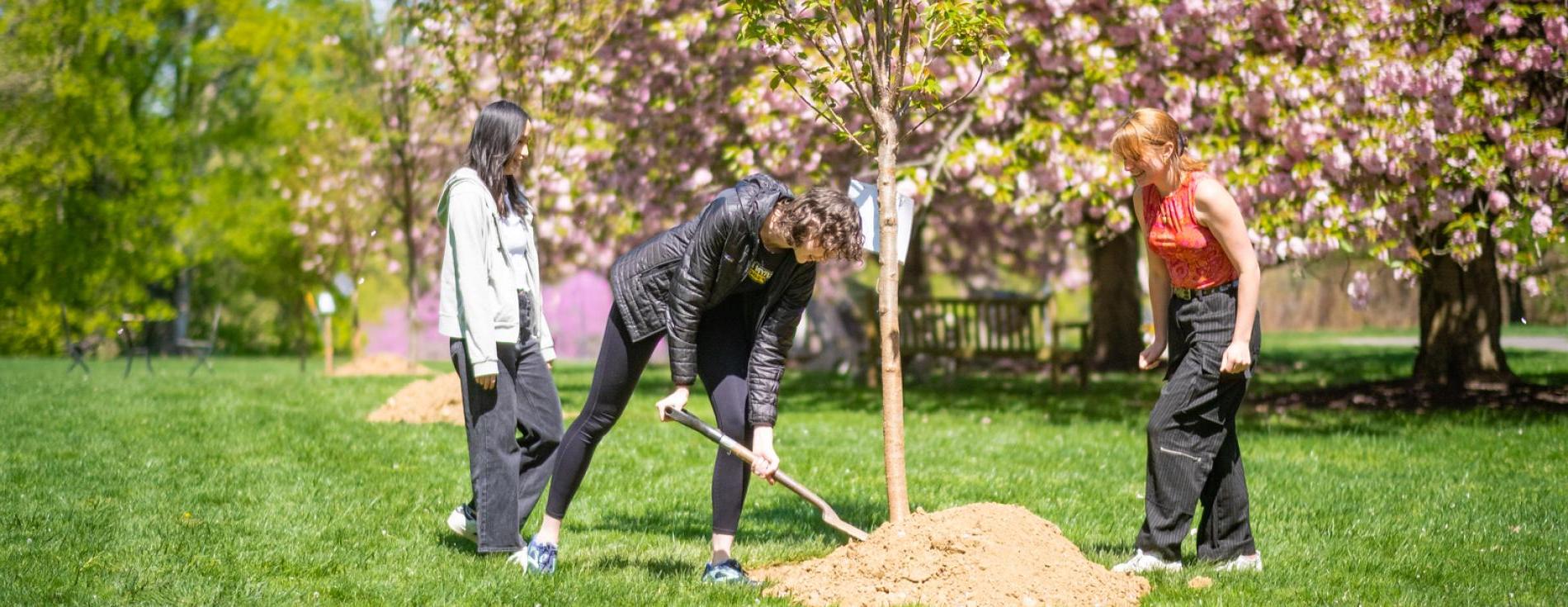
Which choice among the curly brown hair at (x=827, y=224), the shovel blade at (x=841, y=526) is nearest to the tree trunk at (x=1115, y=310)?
the shovel blade at (x=841, y=526)

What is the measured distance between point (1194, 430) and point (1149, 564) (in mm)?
512

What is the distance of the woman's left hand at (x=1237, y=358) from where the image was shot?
4.45 metres

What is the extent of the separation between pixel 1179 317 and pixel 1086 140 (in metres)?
6.03

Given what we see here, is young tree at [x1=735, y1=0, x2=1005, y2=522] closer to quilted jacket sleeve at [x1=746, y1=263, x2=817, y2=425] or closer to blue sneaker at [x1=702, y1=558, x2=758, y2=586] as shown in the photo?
quilted jacket sleeve at [x1=746, y1=263, x2=817, y2=425]

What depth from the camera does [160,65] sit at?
28172mm

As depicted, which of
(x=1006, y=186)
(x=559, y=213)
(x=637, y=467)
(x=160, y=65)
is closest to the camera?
(x=637, y=467)

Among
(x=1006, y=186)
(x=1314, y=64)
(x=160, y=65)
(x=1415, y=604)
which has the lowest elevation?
(x=1415, y=604)

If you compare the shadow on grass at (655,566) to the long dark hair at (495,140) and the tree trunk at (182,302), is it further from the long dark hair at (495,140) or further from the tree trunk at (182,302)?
the tree trunk at (182,302)

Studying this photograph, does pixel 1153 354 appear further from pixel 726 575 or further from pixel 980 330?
pixel 980 330

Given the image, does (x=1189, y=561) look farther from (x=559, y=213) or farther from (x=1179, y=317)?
(x=559, y=213)

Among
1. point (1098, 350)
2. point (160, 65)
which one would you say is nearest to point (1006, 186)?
point (1098, 350)

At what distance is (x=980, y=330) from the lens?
13.9 metres

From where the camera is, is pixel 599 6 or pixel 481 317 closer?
pixel 481 317

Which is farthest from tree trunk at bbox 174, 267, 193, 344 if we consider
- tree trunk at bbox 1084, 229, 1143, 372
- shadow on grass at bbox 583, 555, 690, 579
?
shadow on grass at bbox 583, 555, 690, 579
